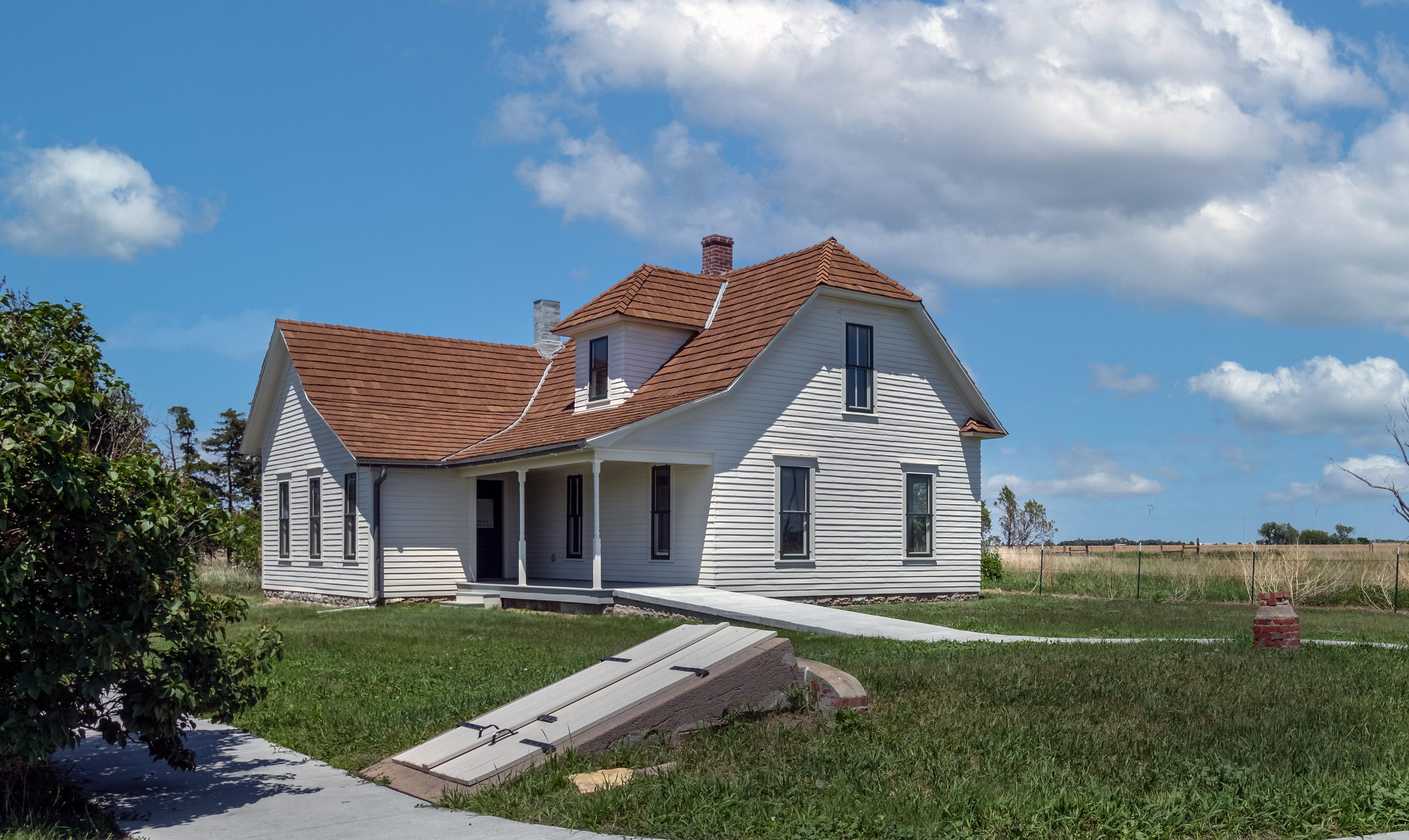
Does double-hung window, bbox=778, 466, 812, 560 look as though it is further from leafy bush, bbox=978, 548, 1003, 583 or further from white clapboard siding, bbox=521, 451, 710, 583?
leafy bush, bbox=978, 548, 1003, 583

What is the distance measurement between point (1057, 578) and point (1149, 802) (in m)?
25.1

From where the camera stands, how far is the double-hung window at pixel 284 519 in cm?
2881

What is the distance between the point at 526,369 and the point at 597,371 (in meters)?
5.54

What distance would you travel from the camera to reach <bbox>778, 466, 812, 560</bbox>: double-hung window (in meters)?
23.0

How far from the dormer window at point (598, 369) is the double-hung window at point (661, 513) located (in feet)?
9.47

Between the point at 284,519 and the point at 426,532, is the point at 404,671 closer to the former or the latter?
the point at 426,532

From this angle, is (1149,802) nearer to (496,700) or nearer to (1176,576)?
(496,700)

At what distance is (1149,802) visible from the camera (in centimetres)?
670

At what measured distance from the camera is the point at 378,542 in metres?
24.6

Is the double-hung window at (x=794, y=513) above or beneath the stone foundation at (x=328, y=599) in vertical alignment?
above

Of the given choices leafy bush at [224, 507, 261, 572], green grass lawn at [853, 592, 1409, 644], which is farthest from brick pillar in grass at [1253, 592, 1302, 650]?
leafy bush at [224, 507, 261, 572]

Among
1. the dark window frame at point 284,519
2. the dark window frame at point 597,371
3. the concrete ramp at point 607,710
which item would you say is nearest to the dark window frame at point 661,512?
the dark window frame at point 597,371

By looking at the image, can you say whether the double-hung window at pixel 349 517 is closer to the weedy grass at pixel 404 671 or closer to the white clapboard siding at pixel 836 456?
the weedy grass at pixel 404 671

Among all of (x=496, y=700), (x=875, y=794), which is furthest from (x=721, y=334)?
(x=875, y=794)
